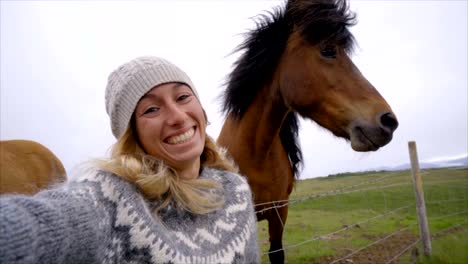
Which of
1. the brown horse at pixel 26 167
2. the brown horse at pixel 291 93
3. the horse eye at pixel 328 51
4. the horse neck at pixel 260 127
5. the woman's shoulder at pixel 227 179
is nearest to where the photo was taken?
the woman's shoulder at pixel 227 179

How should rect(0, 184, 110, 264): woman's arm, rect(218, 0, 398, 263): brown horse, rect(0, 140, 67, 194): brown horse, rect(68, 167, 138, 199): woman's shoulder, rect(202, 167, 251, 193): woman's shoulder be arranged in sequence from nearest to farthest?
rect(0, 184, 110, 264): woman's arm, rect(68, 167, 138, 199): woman's shoulder, rect(202, 167, 251, 193): woman's shoulder, rect(218, 0, 398, 263): brown horse, rect(0, 140, 67, 194): brown horse

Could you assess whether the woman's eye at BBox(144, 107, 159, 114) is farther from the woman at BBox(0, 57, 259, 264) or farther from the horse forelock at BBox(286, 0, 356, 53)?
the horse forelock at BBox(286, 0, 356, 53)

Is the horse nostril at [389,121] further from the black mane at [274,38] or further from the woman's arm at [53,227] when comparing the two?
the woman's arm at [53,227]

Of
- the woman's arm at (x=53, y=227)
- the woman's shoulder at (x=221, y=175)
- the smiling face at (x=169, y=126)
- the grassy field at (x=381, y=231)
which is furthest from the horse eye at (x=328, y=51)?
the woman's arm at (x=53, y=227)

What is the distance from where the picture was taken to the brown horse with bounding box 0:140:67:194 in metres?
3.01

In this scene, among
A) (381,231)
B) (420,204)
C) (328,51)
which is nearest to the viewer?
(328,51)

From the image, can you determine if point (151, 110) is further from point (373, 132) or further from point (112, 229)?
point (373, 132)

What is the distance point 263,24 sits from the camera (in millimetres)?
2834

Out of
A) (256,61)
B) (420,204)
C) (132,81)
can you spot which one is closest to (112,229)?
(132,81)

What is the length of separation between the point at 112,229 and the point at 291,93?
193 cm

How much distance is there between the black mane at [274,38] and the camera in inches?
100

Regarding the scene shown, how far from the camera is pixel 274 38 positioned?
9.17ft

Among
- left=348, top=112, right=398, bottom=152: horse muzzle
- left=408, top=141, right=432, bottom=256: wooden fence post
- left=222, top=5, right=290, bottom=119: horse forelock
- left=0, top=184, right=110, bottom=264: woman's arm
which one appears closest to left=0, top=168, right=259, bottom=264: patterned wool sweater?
left=0, top=184, right=110, bottom=264: woman's arm

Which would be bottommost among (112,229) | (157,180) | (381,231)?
(381,231)
